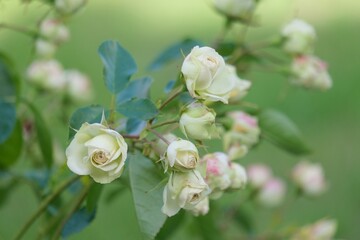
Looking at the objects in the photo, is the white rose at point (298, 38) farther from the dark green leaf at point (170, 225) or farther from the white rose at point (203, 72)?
the white rose at point (203, 72)

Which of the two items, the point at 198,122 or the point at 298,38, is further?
the point at 298,38

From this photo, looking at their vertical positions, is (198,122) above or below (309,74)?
above

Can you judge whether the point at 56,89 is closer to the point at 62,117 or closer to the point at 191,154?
the point at 62,117

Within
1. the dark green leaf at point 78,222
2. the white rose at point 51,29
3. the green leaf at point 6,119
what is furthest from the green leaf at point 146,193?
the white rose at point 51,29

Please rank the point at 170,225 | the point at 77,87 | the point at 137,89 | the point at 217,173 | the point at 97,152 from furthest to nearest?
the point at 77,87, the point at 170,225, the point at 137,89, the point at 217,173, the point at 97,152

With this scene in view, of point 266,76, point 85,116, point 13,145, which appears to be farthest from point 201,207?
point 266,76

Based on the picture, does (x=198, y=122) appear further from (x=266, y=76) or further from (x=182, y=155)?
(x=266, y=76)
